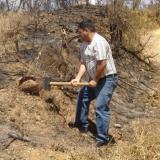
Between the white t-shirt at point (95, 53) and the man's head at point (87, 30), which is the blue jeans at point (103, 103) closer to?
the white t-shirt at point (95, 53)

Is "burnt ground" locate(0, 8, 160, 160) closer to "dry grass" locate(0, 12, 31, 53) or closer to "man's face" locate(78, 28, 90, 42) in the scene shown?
"dry grass" locate(0, 12, 31, 53)

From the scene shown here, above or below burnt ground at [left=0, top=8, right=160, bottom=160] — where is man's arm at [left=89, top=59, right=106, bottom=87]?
above

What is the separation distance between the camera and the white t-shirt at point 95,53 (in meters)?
6.71

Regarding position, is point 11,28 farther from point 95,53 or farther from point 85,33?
point 95,53

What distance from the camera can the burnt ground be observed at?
256 inches

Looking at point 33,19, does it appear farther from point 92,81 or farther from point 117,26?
point 92,81

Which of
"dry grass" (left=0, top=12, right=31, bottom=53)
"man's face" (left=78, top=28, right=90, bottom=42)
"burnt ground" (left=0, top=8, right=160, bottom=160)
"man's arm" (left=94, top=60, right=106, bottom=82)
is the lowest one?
"burnt ground" (left=0, top=8, right=160, bottom=160)

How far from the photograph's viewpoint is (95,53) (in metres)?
6.75

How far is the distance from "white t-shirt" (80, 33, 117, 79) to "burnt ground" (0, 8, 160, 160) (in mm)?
1021

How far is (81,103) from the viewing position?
731cm

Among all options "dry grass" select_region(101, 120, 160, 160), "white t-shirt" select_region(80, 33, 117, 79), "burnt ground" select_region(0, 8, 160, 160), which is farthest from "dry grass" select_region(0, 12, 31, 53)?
"dry grass" select_region(101, 120, 160, 160)

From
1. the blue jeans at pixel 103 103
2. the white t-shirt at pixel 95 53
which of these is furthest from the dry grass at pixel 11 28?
the blue jeans at pixel 103 103

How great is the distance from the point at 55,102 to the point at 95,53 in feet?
5.68

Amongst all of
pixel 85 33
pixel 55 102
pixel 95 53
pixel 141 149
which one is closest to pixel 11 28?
pixel 55 102
